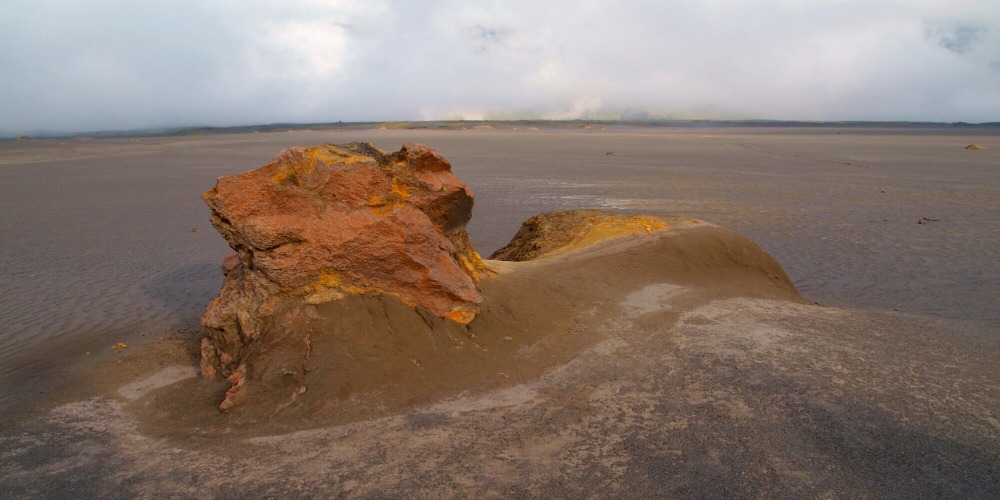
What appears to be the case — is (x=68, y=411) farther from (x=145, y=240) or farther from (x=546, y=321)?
(x=145, y=240)

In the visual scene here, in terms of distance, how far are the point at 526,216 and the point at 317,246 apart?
11.4 m

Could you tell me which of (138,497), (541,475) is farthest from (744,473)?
(138,497)

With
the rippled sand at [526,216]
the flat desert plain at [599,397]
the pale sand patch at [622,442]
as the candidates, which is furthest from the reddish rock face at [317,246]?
the rippled sand at [526,216]

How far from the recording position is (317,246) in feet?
19.7

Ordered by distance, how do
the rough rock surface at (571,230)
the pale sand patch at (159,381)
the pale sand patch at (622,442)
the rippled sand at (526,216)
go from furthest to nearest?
1. the rough rock surface at (571,230)
2. the rippled sand at (526,216)
3. the pale sand patch at (159,381)
4. the pale sand patch at (622,442)

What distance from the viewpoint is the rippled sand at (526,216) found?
8.48 meters

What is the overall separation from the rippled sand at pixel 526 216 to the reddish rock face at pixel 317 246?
1701mm

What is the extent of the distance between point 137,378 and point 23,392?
2.96ft

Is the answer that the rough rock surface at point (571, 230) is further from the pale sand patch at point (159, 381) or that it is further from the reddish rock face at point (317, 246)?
the pale sand patch at point (159, 381)

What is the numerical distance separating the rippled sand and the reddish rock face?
170cm

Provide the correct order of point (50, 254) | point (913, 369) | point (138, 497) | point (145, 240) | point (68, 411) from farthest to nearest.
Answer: point (145, 240) → point (50, 254) → point (913, 369) → point (68, 411) → point (138, 497)

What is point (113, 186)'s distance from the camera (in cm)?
2292

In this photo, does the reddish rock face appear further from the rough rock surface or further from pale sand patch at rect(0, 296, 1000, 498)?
the rough rock surface

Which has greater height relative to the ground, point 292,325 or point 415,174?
point 415,174
